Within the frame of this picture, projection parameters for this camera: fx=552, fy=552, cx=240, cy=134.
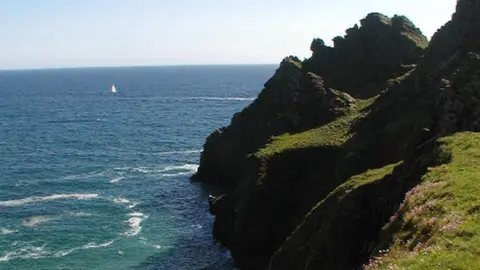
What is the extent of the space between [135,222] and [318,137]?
2740 centimetres

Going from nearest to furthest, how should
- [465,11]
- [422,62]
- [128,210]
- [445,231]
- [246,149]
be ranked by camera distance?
1. [445,231]
2. [465,11]
3. [422,62]
4. [128,210]
5. [246,149]

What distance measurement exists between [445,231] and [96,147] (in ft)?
370

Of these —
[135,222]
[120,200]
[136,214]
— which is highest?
[120,200]

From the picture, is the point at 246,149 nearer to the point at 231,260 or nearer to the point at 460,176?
the point at 231,260

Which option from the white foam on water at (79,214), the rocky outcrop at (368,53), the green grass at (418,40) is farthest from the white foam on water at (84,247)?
the green grass at (418,40)

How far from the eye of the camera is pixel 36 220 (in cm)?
7481

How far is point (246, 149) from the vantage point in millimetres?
93750

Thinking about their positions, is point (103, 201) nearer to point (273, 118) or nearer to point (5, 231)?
point (5, 231)

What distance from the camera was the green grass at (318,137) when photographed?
6675 centimetres

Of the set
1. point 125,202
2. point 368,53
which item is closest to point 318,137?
point 125,202

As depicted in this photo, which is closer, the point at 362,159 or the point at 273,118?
the point at 362,159

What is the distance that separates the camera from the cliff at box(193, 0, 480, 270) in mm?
27750

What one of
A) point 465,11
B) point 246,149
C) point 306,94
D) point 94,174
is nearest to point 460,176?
point 465,11

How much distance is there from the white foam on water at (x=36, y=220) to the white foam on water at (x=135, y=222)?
1016cm
